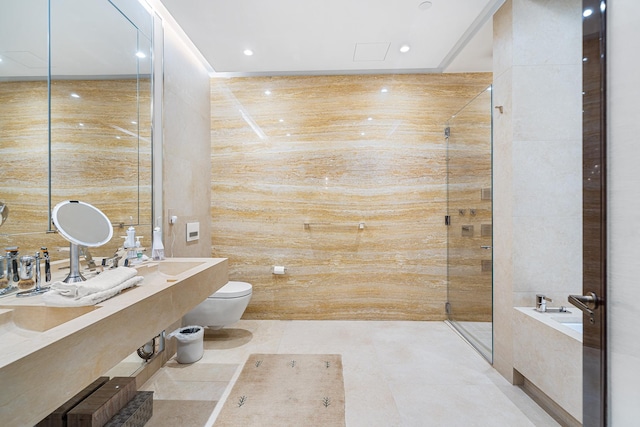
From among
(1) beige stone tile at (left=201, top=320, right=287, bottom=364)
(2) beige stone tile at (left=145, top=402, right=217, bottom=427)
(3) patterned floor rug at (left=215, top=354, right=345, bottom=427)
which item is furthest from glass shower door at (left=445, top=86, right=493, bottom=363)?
(2) beige stone tile at (left=145, top=402, right=217, bottom=427)

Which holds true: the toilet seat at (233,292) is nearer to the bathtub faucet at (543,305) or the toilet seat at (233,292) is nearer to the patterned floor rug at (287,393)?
the patterned floor rug at (287,393)

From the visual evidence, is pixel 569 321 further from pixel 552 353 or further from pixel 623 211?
pixel 623 211

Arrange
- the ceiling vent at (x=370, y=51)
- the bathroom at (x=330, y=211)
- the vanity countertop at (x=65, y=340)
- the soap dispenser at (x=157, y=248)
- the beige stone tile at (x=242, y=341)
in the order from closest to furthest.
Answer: the vanity countertop at (x=65, y=340) < the soap dispenser at (x=157, y=248) < the beige stone tile at (x=242, y=341) < the ceiling vent at (x=370, y=51) < the bathroom at (x=330, y=211)

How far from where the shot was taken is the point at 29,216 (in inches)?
49.8

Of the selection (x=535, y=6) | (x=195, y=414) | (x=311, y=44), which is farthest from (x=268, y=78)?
(x=195, y=414)

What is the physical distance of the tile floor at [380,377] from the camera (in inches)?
64.0

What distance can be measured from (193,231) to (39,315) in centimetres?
162

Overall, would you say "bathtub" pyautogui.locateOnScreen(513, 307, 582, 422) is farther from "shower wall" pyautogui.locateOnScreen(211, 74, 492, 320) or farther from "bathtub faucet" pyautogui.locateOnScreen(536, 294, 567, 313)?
"shower wall" pyautogui.locateOnScreen(211, 74, 492, 320)

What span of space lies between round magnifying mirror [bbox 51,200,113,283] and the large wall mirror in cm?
7

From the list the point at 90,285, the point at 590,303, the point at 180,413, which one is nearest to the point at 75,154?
the point at 90,285

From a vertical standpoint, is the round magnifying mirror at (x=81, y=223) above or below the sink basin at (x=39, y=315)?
above

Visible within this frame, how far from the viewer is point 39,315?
1.02 meters

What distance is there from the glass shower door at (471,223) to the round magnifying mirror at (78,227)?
8.08 ft

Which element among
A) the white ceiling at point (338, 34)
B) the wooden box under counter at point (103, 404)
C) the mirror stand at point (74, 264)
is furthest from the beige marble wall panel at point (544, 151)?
the mirror stand at point (74, 264)
